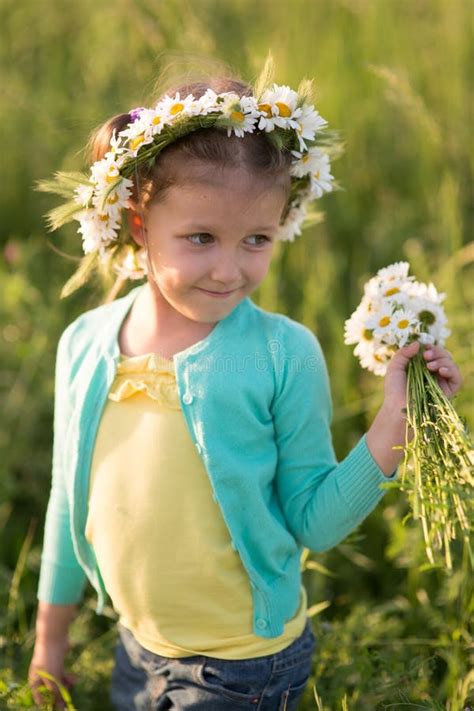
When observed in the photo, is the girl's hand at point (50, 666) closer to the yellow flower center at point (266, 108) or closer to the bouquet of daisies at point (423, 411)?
the bouquet of daisies at point (423, 411)

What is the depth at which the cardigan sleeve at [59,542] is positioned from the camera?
6.45 ft

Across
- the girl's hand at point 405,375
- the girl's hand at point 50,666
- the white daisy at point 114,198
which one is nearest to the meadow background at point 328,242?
the girl's hand at point 50,666

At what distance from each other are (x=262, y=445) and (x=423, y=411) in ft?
1.07

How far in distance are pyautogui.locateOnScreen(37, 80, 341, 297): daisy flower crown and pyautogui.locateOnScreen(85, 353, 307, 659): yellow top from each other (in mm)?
262

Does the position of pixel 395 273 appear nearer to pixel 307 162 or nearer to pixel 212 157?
pixel 307 162

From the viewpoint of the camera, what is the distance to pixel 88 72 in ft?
14.7

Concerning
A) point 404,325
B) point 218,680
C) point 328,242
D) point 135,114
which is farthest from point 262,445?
point 328,242

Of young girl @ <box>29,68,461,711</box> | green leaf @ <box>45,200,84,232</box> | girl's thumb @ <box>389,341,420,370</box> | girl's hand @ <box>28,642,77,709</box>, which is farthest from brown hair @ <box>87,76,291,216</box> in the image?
girl's hand @ <box>28,642,77,709</box>

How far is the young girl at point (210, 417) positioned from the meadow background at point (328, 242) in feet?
0.82

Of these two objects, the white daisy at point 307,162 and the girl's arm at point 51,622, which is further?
the girl's arm at point 51,622

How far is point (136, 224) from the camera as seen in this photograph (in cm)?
184

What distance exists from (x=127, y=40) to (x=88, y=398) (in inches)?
106

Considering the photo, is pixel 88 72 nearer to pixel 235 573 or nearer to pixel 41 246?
pixel 41 246

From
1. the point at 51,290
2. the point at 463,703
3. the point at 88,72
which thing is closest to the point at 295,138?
the point at 463,703
